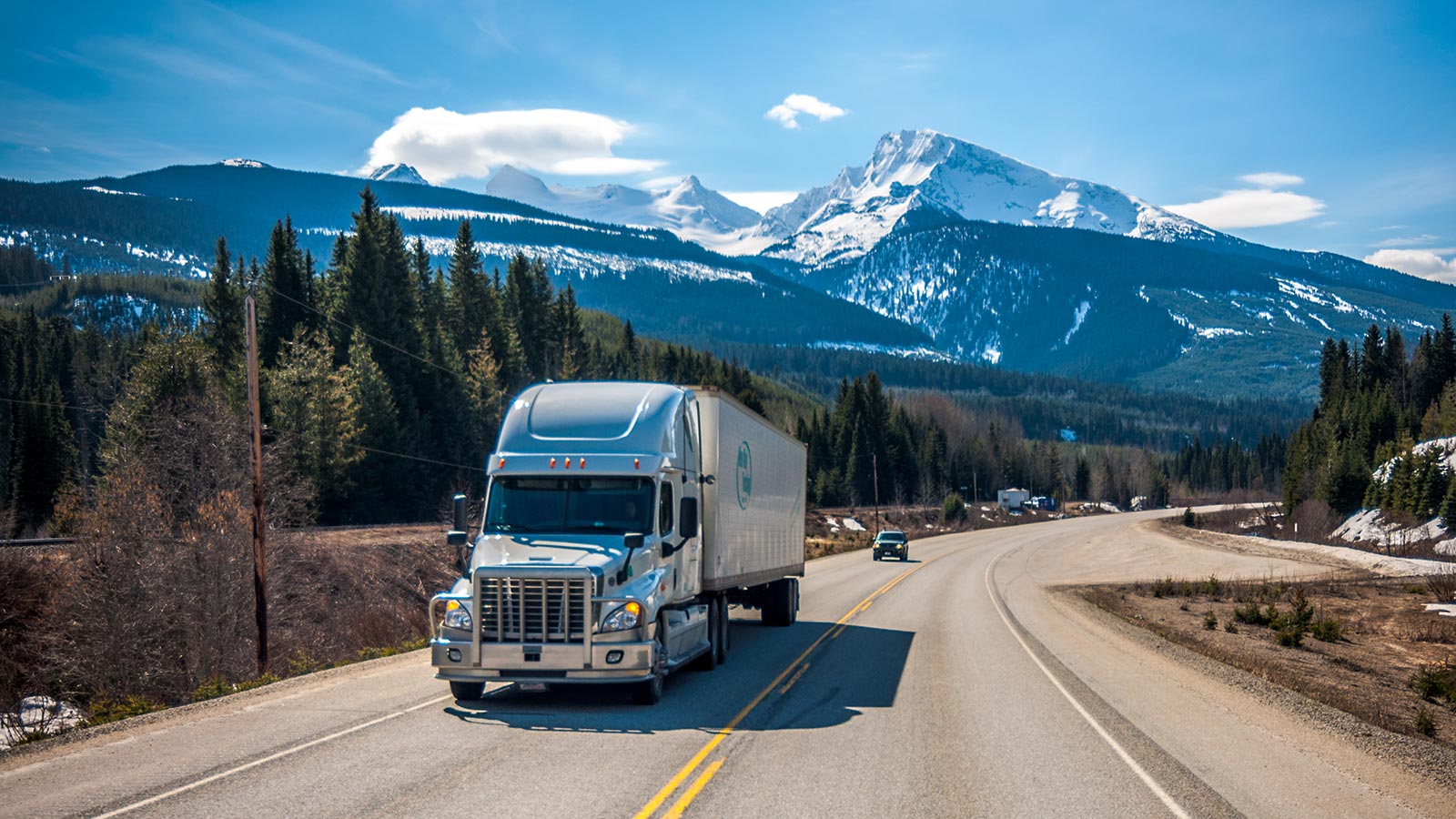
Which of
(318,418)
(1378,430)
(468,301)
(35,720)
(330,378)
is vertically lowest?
(35,720)

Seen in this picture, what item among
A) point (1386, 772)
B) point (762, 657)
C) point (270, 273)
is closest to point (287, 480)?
point (270, 273)

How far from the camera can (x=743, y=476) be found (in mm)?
20078

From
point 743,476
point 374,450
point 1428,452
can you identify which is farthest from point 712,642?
point 1428,452

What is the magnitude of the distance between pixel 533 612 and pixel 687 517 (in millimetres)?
2781

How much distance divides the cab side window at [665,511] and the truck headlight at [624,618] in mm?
1646

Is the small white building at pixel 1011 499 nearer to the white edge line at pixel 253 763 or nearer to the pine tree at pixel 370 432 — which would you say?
the pine tree at pixel 370 432

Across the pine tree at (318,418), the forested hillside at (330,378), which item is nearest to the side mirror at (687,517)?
the forested hillside at (330,378)

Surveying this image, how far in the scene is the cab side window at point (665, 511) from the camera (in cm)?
1507

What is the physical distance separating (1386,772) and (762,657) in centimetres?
999

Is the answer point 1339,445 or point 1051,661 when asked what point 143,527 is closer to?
point 1051,661

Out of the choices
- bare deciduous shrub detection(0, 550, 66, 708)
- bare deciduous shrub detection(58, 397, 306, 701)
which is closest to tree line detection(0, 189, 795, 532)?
bare deciduous shrub detection(58, 397, 306, 701)

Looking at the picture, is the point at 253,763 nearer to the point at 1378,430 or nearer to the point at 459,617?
the point at 459,617

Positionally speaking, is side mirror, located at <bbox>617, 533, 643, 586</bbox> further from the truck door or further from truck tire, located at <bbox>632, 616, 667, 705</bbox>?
truck tire, located at <bbox>632, 616, 667, 705</bbox>

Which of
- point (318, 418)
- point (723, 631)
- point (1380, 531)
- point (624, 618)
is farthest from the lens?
point (1380, 531)
